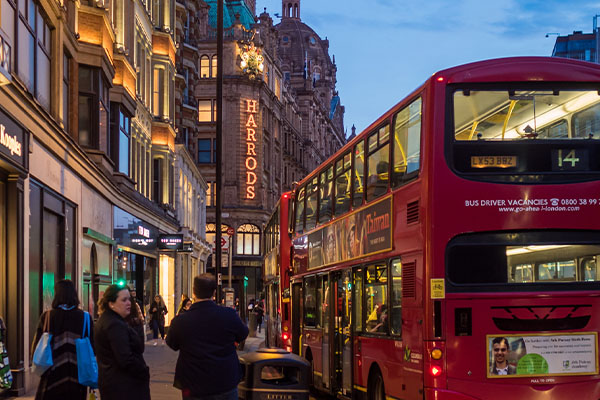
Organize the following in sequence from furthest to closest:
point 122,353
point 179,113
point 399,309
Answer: point 179,113
point 399,309
point 122,353

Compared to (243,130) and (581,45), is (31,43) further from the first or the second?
(581,45)

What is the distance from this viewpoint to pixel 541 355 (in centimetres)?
1132

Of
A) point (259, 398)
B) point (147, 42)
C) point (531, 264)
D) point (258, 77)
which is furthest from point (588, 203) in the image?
point (258, 77)

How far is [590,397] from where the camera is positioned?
37.2 ft

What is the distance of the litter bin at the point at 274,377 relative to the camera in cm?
1068

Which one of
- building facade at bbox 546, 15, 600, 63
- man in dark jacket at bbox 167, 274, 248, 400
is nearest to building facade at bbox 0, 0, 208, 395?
man in dark jacket at bbox 167, 274, 248, 400

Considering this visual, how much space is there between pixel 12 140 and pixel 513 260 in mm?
8554

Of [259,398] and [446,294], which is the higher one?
[446,294]

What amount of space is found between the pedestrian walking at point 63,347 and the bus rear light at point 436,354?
13.0ft

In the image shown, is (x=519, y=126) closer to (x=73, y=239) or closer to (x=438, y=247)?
(x=438, y=247)

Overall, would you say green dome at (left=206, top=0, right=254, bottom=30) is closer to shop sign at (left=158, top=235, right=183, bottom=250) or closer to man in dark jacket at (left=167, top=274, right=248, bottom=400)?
shop sign at (left=158, top=235, right=183, bottom=250)

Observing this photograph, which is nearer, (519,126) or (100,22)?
(519,126)

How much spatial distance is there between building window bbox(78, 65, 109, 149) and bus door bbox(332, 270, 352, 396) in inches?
420

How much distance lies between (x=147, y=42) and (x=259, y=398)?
2983cm
